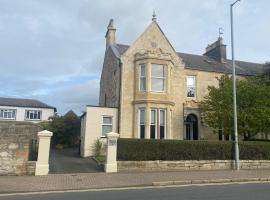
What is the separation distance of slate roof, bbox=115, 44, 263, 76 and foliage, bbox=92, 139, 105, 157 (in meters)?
8.23

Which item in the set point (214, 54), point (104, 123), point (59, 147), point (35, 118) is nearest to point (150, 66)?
point (104, 123)

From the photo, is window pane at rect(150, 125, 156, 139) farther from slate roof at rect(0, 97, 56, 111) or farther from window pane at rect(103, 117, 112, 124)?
slate roof at rect(0, 97, 56, 111)

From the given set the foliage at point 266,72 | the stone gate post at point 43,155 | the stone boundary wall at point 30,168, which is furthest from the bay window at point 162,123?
the stone boundary wall at point 30,168

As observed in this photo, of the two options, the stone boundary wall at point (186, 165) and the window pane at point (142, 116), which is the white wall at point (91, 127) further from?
the stone boundary wall at point (186, 165)

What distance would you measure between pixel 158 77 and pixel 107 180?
508 inches

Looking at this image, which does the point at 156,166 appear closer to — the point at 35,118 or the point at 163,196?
the point at 163,196

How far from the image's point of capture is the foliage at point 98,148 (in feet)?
76.8

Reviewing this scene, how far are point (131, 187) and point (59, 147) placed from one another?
23.6m

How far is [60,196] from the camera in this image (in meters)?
10.5

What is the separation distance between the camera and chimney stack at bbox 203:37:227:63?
33.5 metres

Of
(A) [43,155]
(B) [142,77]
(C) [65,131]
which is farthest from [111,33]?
(A) [43,155]

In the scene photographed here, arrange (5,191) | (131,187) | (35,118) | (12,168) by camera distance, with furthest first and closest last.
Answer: (35,118)
(12,168)
(131,187)
(5,191)

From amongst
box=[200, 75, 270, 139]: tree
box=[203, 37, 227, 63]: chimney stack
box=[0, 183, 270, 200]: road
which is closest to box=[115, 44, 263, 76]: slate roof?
box=[203, 37, 227, 63]: chimney stack

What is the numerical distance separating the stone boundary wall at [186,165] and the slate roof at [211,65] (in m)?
11.8
